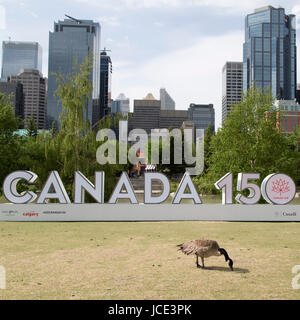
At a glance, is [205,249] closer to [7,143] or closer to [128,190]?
[128,190]

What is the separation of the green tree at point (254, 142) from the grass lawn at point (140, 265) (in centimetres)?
1151

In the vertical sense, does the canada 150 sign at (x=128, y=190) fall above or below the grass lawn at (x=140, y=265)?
above

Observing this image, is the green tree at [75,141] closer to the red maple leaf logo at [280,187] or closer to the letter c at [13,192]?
the letter c at [13,192]

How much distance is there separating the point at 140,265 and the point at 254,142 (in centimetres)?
2028

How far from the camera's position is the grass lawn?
7250mm

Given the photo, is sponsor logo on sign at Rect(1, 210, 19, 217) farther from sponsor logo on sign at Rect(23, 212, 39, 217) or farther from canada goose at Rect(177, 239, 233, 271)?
canada goose at Rect(177, 239, 233, 271)

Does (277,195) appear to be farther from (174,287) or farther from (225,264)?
(174,287)

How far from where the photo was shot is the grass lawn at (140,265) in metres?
7.25

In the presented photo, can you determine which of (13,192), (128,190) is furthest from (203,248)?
(13,192)

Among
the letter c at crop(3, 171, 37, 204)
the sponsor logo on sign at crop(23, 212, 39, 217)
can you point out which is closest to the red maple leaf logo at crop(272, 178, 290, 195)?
the sponsor logo on sign at crop(23, 212, 39, 217)

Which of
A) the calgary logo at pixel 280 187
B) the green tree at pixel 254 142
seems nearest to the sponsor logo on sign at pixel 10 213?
the calgary logo at pixel 280 187

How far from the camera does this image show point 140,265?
9.56 m

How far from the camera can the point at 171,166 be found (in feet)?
232

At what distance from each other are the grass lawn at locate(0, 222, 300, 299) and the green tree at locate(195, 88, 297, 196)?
37.8 ft
